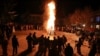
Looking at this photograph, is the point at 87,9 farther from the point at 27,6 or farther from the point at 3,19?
the point at 3,19

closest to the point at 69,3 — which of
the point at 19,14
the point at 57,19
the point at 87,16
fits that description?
the point at 57,19

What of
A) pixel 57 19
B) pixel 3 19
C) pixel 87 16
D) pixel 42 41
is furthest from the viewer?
pixel 57 19

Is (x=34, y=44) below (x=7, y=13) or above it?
below

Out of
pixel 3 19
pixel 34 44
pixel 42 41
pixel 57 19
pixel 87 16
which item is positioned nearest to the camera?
pixel 42 41

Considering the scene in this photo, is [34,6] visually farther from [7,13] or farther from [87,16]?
[7,13]

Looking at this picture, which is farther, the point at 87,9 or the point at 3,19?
the point at 87,9

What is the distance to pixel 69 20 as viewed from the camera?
77938 mm

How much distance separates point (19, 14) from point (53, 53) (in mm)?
59200

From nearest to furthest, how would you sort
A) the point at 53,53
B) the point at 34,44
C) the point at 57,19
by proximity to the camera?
the point at 53,53, the point at 34,44, the point at 57,19

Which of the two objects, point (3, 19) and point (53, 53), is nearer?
point (53, 53)

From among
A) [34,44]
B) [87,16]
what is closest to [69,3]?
[87,16]

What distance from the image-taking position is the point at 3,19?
50.4 m

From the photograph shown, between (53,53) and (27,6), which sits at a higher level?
(27,6)

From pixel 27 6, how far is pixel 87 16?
2235 centimetres
